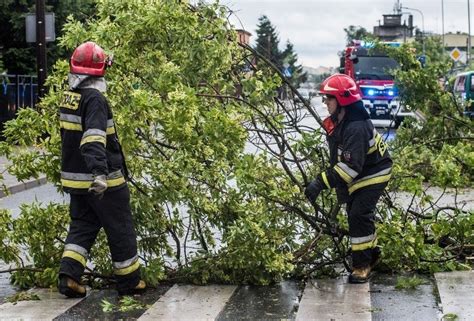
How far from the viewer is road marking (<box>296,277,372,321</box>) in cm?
576

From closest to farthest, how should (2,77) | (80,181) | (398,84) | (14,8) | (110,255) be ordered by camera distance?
(80,181)
(110,255)
(398,84)
(2,77)
(14,8)

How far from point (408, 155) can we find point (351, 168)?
8.16 feet

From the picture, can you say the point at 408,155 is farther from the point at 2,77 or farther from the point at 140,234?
the point at 2,77

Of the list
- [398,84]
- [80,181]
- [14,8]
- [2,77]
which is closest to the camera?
[80,181]

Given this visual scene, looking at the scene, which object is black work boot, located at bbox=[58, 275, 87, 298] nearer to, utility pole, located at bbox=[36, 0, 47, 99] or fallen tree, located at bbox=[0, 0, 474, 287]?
fallen tree, located at bbox=[0, 0, 474, 287]

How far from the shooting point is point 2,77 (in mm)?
24531

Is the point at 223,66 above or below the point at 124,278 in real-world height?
above

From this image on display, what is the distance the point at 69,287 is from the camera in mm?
6289

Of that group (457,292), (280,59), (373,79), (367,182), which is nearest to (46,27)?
(280,59)

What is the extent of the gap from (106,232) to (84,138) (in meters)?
0.77

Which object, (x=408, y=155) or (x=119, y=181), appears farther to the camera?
(x=408, y=155)

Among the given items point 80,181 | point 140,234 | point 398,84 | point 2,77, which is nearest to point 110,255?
point 140,234

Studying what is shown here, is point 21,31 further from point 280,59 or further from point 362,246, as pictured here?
point 362,246

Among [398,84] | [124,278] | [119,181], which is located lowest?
[124,278]
